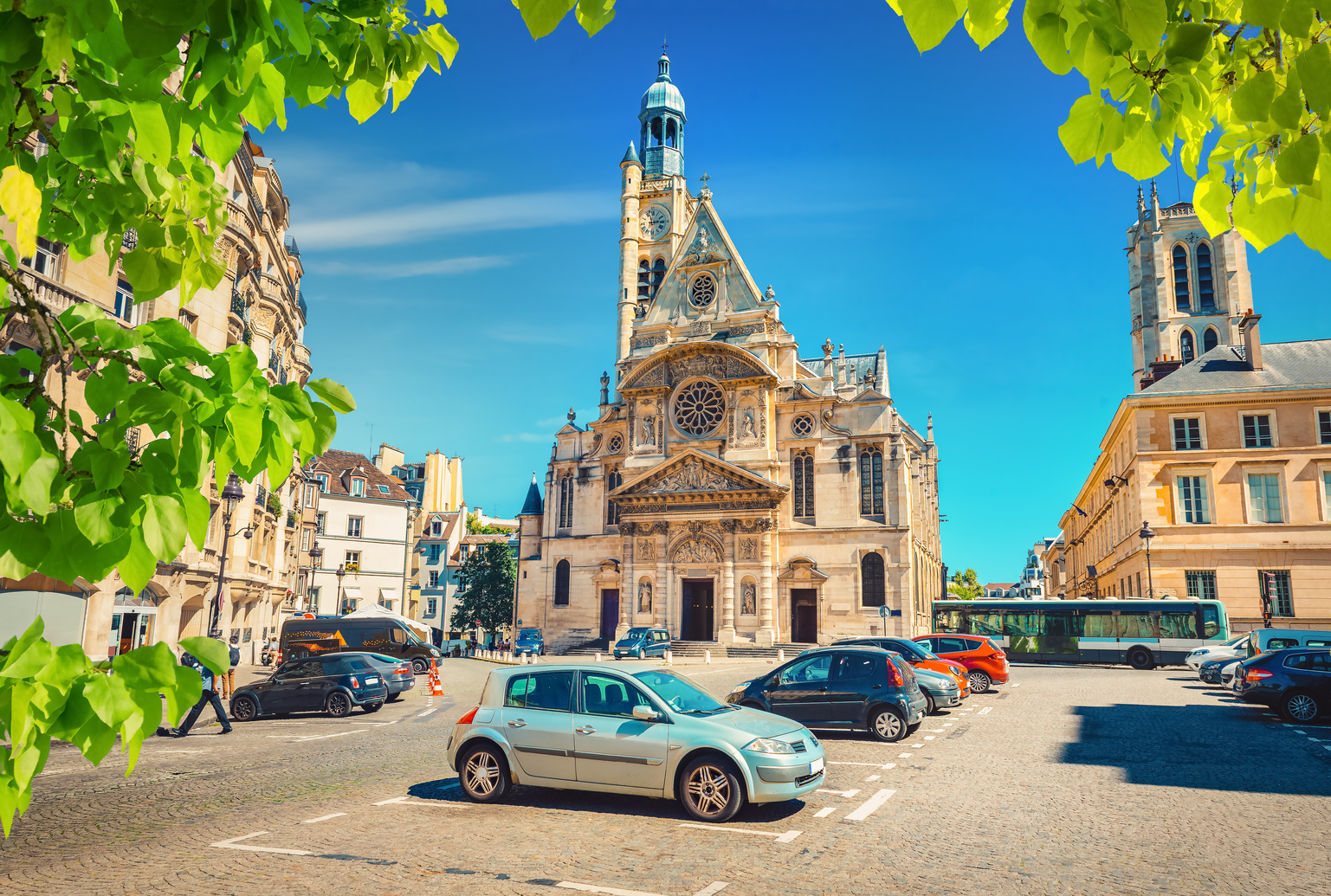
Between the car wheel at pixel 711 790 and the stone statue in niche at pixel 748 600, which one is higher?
the stone statue in niche at pixel 748 600

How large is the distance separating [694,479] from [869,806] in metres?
37.3

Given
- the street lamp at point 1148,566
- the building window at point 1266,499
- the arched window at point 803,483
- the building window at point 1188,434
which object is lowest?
the street lamp at point 1148,566

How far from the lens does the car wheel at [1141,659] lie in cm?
3475

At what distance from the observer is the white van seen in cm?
2616

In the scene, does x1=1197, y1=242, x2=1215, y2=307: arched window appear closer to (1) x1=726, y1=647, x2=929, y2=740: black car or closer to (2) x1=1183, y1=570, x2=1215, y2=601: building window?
(2) x1=1183, y1=570, x2=1215, y2=601: building window

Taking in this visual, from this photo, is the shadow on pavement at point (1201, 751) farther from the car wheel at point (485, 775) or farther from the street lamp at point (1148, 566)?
the street lamp at point (1148, 566)

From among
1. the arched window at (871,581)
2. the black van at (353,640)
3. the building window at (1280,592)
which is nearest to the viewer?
the black van at (353,640)

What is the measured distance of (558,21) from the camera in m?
2.51

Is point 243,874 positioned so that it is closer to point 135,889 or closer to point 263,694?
point 135,889

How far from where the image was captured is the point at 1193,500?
3903cm

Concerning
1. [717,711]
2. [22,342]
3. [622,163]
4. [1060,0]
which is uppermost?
[622,163]

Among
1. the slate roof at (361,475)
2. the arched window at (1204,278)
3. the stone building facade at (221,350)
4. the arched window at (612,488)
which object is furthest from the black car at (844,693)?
the arched window at (1204,278)

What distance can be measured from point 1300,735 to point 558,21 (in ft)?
61.4

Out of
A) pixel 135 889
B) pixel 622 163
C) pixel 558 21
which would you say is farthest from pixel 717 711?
pixel 622 163
